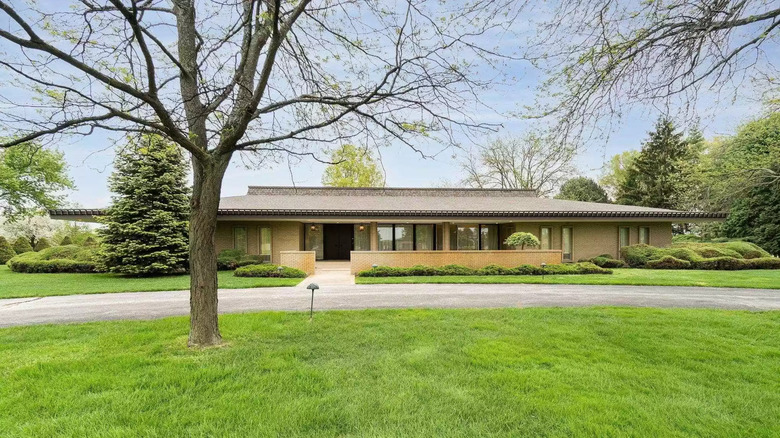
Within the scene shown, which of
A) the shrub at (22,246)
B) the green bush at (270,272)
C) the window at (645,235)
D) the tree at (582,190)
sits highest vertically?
the tree at (582,190)

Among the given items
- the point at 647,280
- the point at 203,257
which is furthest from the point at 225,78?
the point at 647,280

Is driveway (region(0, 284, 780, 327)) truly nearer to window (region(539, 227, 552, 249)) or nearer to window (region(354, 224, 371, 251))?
window (region(539, 227, 552, 249))

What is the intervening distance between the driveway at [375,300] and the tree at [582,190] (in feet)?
84.4

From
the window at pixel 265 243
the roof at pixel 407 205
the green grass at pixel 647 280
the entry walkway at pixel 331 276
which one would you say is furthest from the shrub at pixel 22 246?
the green grass at pixel 647 280

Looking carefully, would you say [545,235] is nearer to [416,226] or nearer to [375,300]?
[416,226]

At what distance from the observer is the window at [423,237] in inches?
787

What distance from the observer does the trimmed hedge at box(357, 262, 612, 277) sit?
555 inches

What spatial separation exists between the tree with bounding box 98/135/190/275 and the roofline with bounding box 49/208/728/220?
169cm

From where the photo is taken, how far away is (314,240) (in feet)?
66.2

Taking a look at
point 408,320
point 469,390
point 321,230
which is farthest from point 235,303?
point 321,230

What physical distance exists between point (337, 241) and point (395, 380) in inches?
696

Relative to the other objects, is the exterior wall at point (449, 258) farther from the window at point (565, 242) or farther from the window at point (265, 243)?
the window at point (265, 243)

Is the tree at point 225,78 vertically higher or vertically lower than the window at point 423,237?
higher

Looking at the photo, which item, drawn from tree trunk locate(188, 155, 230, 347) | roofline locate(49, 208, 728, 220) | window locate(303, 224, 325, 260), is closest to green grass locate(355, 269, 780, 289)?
roofline locate(49, 208, 728, 220)
